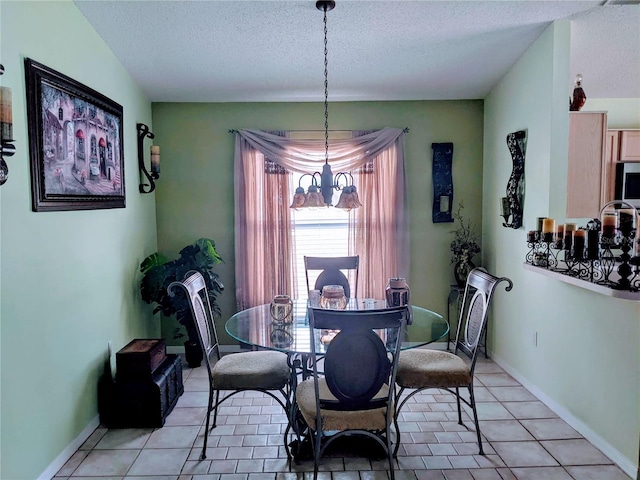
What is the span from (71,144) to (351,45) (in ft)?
6.47

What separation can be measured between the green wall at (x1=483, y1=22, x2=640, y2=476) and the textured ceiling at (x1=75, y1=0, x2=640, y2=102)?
0.26 meters

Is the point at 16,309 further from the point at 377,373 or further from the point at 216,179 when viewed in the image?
the point at 216,179

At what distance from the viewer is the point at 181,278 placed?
378cm

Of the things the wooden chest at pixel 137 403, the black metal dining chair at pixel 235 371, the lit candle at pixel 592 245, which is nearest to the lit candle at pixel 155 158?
the black metal dining chair at pixel 235 371

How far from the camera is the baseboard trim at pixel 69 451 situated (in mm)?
2388

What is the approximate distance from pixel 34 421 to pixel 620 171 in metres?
4.96

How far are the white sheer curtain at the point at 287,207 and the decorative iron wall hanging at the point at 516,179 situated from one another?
3.34 ft

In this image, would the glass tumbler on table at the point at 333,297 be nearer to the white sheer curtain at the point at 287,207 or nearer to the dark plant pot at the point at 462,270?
the white sheer curtain at the point at 287,207

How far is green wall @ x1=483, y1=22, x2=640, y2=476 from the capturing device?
2434 mm

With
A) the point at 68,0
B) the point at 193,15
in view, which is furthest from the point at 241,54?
the point at 68,0

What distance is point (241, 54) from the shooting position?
3.41 metres

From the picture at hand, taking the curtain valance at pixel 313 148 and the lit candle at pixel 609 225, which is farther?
the curtain valance at pixel 313 148

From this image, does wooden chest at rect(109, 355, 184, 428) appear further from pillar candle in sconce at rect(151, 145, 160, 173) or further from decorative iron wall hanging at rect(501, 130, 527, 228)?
decorative iron wall hanging at rect(501, 130, 527, 228)

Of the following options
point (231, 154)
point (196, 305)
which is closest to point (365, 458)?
point (196, 305)
